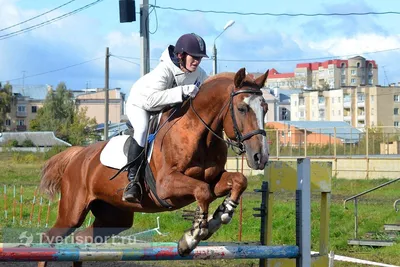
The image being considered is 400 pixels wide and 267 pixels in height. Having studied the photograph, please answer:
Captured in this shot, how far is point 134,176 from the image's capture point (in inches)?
232

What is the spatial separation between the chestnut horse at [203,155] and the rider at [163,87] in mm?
131

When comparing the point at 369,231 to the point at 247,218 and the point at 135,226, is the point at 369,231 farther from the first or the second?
the point at 135,226

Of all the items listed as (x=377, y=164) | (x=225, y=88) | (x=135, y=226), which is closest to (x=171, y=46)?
(x=225, y=88)

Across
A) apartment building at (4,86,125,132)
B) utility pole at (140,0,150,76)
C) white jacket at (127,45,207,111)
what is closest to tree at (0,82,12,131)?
apartment building at (4,86,125,132)

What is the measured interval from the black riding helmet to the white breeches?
61 cm

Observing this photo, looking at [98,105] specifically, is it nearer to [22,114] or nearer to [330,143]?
[22,114]

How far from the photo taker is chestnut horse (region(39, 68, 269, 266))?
489 cm

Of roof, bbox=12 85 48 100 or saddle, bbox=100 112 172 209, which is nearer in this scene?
saddle, bbox=100 112 172 209

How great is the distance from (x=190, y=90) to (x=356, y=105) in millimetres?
91258

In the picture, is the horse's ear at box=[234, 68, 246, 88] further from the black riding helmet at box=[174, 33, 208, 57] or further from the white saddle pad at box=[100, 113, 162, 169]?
the white saddle pad at box=[100, 113, 162, 169]

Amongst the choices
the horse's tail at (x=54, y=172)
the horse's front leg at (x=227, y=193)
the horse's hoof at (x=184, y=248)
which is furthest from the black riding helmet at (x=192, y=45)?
the horse's tail at (x=54, y=172)

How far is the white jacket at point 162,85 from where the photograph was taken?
564 cm

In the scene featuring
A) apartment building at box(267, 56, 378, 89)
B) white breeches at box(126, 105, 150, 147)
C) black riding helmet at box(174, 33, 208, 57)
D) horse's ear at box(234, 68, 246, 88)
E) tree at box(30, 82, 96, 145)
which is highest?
apartment building at box(267, 56, 378, 89)

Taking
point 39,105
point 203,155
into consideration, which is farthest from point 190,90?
point 39,105
